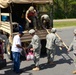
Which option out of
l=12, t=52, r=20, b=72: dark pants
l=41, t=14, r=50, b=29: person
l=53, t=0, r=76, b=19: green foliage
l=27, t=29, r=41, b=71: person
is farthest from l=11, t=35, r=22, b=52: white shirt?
l=53, t=0, r=76, b=19: green foliage

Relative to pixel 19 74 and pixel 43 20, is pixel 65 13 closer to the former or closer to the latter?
pixel 43 20

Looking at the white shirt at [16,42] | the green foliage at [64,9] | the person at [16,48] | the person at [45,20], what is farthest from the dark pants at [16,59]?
the green foliage at [64,9]

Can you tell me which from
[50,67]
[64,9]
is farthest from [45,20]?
[64,9]

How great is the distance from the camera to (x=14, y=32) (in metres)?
12.5

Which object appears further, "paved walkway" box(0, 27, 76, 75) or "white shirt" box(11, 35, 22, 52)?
"paved walkway" box(0, 27, 76, 75)

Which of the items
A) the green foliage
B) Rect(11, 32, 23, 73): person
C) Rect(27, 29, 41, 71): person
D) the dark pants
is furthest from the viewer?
the green foliage

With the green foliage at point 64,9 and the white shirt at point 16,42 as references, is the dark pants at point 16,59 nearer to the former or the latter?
the white shirt at point 16,42

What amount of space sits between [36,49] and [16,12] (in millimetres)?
4710

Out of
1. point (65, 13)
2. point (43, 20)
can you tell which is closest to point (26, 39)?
point (43, 20)

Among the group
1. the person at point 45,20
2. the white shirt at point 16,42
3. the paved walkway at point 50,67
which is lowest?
the paved walkway at point 50,67

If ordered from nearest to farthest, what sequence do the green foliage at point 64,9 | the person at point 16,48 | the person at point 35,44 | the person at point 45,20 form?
the person at point 16,48, the person at point 35,44, the person at point 45,20, the green foliage at point 64,9

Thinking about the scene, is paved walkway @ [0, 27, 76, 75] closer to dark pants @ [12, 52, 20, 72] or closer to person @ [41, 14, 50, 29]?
dark pants @ [12, 52, 20, 72]

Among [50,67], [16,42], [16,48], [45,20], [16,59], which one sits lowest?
[50,67]

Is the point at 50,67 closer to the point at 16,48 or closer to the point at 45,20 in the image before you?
the point at 16,48
